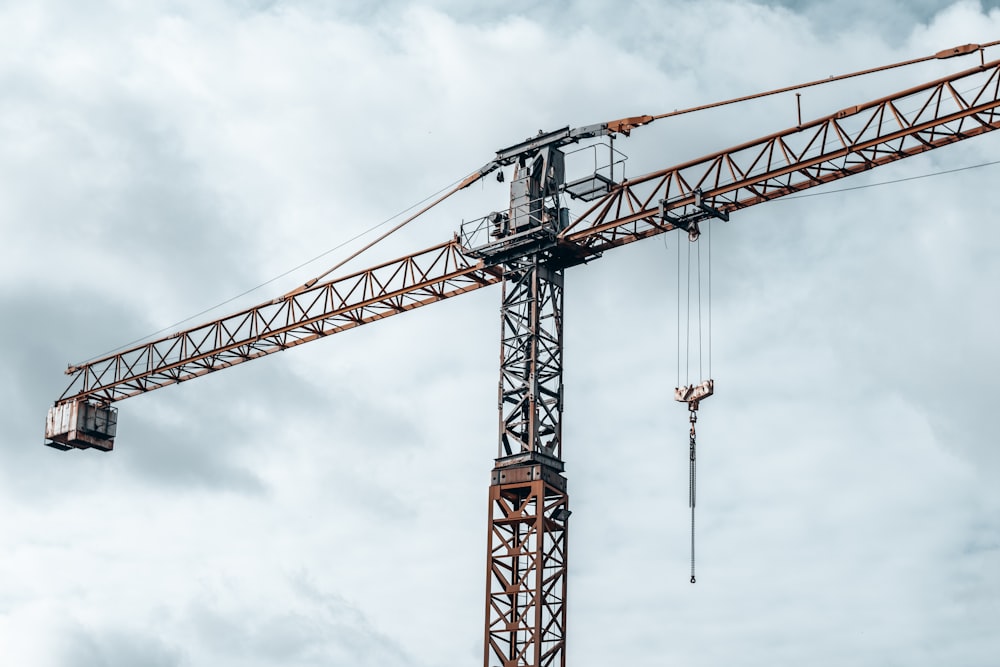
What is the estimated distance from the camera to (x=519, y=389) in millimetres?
70125

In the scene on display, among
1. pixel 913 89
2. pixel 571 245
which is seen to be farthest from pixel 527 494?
pixel 913 89

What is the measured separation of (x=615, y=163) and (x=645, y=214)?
3.07 meters

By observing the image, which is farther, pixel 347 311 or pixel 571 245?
pixel 347 311

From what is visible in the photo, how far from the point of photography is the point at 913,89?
210 ft

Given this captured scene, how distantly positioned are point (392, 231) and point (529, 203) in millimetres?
12682

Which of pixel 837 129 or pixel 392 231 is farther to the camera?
pixel 392 231

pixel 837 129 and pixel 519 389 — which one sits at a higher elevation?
pixel 837 129

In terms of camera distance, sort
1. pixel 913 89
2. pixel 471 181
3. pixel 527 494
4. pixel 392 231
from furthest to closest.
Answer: pixel 392 231, pixel 471 181, pixel 527 494, pixel 913 89

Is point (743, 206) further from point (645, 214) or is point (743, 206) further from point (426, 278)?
point (426, 278)

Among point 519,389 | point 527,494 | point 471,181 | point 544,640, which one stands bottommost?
point 544,640

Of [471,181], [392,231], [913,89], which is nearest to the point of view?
[913,89]

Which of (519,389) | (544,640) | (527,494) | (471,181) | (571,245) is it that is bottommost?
(544,640)

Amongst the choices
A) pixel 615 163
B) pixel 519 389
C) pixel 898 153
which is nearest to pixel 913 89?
pixel 898 153

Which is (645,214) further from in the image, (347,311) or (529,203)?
(347,311)
